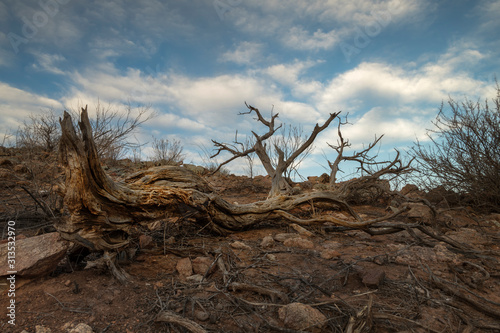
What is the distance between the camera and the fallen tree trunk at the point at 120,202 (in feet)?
9.90

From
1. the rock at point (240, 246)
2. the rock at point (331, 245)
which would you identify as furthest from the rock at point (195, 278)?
the rock at point (331, 245)

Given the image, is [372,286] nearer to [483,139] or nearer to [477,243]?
[477,243]

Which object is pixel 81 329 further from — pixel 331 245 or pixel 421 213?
pixel 421 213

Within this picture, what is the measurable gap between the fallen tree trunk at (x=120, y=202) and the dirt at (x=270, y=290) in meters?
0.41

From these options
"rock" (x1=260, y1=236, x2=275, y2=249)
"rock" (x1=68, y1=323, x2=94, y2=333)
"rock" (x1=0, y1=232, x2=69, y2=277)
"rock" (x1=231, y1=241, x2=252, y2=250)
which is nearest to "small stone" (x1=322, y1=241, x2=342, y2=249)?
"rock" (x1=260, y1=236, x2=275, y2=249)

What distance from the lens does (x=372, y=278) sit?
3049mm

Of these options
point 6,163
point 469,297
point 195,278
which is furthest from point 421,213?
point 6,163

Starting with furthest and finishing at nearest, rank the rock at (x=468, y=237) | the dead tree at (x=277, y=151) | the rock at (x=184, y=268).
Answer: the dead tree at (x=277, y=151), the rock at (x=468, y=237), the rock at (x=184, y=268)

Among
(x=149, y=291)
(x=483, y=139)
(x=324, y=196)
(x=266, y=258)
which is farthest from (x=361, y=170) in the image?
(x=149, y=291)

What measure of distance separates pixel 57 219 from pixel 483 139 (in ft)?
29.5

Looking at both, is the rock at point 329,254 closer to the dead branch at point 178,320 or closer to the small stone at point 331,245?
the small stone at point 331,245

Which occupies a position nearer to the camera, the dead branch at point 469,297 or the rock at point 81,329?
the rock at point 81,329

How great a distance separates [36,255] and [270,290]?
94.5 inches

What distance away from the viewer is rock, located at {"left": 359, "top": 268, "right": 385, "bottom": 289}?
9.89 ft
